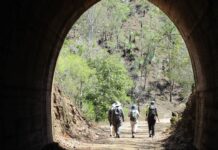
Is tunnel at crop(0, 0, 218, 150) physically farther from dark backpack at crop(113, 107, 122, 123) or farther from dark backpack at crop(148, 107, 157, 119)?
dark backpack at crop(113, 107, 122, 123)

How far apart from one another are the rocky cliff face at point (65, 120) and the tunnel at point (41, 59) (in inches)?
163

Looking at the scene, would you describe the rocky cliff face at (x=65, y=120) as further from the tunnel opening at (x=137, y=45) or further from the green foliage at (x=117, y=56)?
the tunnel opening at (x=137, y=45)

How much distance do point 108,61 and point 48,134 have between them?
77.9 feet

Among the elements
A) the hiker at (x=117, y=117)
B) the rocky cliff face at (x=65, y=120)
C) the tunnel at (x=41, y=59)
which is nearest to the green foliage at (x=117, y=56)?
the rocky cliff face at (x=65, y=120)

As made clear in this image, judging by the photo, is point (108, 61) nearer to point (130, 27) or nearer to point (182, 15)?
point (182, 15)

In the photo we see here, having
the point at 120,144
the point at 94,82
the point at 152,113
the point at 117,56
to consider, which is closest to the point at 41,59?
the point at 120,144

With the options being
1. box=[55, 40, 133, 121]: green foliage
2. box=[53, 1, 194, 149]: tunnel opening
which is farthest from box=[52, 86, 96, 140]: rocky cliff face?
box=[53, 1, 194, 149]: tunnel opening

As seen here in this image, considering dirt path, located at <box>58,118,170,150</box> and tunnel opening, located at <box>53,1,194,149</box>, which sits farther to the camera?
tunnel opening, located at <box>53,1,194,149</box>

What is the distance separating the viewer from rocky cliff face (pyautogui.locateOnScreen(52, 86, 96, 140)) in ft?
56.2

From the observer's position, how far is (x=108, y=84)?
115ft

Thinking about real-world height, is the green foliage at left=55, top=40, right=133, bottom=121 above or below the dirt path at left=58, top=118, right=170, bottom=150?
above

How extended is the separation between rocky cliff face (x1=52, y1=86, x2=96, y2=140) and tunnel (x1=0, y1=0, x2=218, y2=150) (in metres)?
4.13

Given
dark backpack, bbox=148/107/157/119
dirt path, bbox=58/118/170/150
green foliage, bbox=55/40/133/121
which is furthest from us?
green foliage, bbox=55/40/133/121

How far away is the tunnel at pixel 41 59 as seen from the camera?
25.7ft
